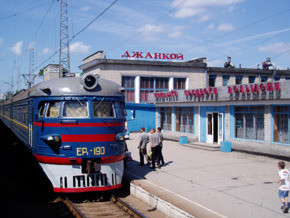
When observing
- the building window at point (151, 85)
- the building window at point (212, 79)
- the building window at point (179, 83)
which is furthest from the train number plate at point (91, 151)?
the building window at point (212, 79)

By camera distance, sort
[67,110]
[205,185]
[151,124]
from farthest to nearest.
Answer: [151,124]
[205,185]
[67,110]

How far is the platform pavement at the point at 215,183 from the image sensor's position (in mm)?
7055

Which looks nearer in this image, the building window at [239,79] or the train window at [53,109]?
the train window at [53,109]

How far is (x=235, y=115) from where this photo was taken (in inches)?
665

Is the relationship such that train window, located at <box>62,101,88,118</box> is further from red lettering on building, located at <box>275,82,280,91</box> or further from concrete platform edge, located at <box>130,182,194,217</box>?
red lettering on building, located at <box>275,82,280,91</box>

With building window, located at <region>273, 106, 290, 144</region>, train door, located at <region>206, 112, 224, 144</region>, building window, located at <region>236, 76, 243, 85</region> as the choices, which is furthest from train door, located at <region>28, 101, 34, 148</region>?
building window, located at <region>236, 76, 243, 85</region>

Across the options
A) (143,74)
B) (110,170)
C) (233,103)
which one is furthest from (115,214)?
(143,74)

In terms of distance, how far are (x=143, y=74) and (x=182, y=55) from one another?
5.27 meters

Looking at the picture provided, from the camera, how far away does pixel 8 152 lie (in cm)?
1844

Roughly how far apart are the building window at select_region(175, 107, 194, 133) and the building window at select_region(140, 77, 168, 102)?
33.0 feet

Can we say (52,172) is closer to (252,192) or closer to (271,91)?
(252,192)

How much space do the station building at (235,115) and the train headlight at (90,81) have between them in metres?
8.96

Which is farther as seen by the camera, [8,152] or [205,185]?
[8,152]

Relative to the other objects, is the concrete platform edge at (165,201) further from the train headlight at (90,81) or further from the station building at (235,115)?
the station building at (235,115)
